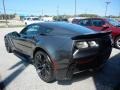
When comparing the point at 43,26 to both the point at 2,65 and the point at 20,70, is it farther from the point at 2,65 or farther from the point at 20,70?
the point at 2,65

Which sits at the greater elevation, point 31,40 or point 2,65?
point 31,40

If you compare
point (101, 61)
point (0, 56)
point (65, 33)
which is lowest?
point (0, 56)

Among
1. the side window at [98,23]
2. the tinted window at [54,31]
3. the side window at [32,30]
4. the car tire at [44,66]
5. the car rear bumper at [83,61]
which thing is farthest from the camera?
the side window at [98,23]

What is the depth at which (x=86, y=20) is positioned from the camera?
10.4m

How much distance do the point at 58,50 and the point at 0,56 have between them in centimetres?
414

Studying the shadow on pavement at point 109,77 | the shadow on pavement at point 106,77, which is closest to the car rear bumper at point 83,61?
the shadow on pavement at point 106,77

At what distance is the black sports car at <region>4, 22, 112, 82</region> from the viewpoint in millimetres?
3805

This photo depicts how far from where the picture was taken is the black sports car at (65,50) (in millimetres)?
3805

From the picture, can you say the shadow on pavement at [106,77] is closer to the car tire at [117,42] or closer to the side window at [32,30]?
the side window at [32,30]

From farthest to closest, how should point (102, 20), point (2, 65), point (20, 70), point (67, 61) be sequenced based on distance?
point (102, 20) < point (2, 65) < point (20, 70) < point (67, 61)

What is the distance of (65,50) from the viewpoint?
3.80m

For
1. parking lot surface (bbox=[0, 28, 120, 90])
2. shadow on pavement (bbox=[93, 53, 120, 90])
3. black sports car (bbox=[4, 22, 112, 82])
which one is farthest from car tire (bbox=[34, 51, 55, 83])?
shadow on pavement (bbox=[93, 53, 120, 90])

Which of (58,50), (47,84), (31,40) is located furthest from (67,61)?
(31,40)

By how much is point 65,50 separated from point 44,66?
3.05 ft
